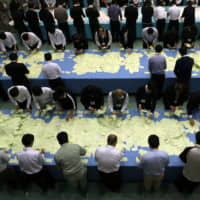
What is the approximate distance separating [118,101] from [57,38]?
8.59ft

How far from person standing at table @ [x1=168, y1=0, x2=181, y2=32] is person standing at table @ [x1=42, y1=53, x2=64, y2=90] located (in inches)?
146

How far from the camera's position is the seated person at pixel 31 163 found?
2629mm

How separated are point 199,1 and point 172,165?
6.96 metres

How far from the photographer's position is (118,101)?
137 inches

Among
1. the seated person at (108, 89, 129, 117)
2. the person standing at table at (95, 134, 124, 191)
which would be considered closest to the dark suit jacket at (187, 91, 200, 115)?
the seated person at (108, 89, 129, 117)

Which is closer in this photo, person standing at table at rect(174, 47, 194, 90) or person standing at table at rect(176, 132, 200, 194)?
person standing at table at rect(176, 132, 200, 194)

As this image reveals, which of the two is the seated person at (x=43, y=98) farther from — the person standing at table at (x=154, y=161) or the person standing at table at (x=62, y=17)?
the person standing at table at (x=62, y=17)

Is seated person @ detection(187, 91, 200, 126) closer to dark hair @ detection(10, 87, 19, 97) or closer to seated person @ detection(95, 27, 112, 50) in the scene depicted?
seated person @ detection(95, 27, 112, 50)

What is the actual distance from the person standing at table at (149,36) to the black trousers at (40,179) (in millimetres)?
3720

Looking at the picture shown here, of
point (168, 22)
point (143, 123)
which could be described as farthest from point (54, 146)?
point (168, 22)

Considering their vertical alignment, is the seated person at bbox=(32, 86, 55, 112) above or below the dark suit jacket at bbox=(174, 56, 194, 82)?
below

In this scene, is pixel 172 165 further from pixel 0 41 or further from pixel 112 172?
pixel 0 41

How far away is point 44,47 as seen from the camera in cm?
634

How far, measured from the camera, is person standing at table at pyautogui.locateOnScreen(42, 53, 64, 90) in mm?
4031
